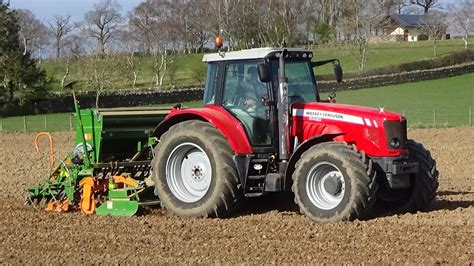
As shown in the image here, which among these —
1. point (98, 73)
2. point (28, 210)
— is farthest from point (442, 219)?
point (98, 73)

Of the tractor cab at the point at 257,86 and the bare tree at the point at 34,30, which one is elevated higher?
the bare tree at the point at 34,30

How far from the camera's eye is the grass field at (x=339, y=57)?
57.2 metres

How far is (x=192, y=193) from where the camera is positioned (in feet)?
31.5

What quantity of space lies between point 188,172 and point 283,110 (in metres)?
1.49

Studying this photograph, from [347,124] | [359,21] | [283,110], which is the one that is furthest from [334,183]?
[359,21]

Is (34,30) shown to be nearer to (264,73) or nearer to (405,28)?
(405,28)

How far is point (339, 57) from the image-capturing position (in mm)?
63344

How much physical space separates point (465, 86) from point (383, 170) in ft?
144

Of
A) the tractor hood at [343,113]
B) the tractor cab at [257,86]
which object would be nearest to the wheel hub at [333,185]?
the tractor hood at [343,113]

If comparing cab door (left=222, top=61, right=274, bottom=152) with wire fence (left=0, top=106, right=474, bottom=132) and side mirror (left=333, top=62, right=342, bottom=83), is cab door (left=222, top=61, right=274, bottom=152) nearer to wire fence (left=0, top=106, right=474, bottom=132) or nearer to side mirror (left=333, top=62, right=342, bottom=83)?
side mirror (left=333, top=62, right=342, bottom=83)

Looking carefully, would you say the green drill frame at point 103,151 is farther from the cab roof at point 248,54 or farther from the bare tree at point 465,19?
the bare tree at point 465,19

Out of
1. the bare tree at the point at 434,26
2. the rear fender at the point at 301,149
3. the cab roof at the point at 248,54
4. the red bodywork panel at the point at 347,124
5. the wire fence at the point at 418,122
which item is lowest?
the wire fence at the point at 418,122

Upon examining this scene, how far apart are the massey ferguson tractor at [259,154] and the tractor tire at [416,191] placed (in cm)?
1

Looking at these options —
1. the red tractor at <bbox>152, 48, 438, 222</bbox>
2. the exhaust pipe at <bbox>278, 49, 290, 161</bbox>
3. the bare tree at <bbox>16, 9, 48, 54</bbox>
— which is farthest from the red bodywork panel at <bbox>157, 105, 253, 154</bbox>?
the bare tree at <bbox>16, 9, 48, 54</bbox>
